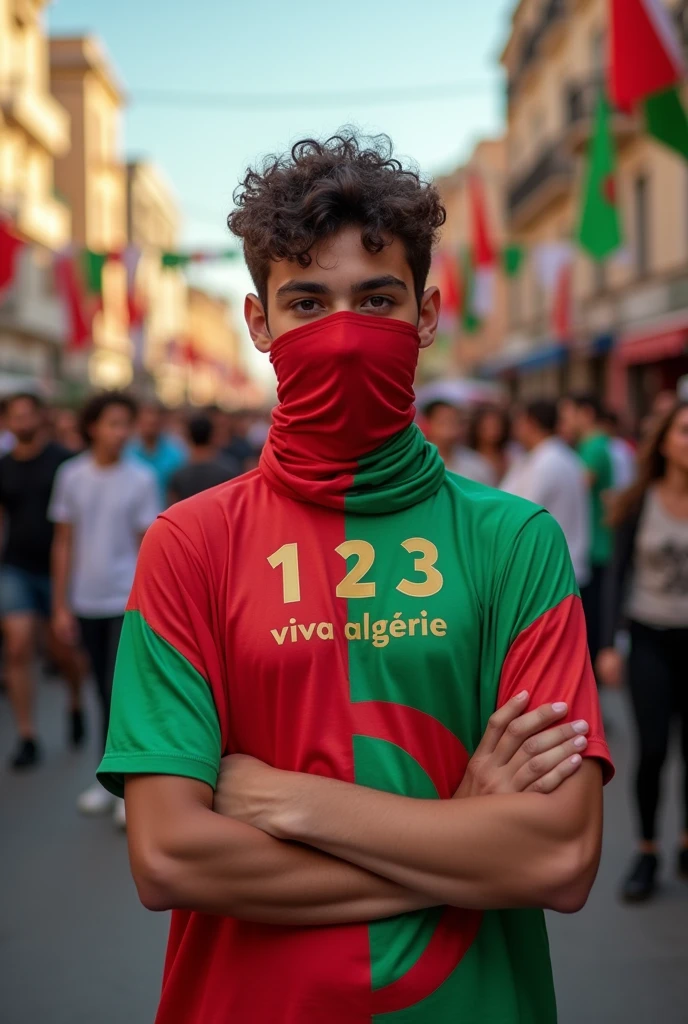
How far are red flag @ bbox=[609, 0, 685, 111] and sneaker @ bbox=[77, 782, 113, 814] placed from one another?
4546 millimetres

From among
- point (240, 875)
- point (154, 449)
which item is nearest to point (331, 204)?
point (240, 875)

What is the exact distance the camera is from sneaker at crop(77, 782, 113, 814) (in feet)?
19.8

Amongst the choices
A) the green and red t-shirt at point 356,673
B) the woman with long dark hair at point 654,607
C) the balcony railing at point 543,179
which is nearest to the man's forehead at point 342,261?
the green and red t-shirt at point 356,673

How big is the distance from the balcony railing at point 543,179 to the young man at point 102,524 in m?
24.9

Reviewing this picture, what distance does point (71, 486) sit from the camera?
637cm

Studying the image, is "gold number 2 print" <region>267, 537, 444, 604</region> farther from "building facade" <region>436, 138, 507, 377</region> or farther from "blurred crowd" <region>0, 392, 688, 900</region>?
"building facade" <region>436, 138, 507, 377</region>

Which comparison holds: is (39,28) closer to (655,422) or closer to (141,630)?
(655,422)

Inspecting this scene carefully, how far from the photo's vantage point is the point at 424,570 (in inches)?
72.2

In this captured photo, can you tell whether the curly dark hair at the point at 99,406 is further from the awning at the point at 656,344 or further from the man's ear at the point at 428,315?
the awning at the point at 656,344

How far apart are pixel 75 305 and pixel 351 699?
58.7 ft

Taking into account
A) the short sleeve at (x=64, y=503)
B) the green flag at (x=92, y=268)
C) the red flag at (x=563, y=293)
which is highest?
the green flag at (x=92, y=268)

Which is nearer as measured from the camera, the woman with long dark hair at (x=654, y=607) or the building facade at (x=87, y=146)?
the woman with long dark hair at (x=654, y=607)

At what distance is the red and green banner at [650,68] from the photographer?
6.00 metres

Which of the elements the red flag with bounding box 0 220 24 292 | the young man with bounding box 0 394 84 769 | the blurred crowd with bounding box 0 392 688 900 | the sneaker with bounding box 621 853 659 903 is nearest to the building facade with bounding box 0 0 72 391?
the red flag with bounding box 0 220 24 292
